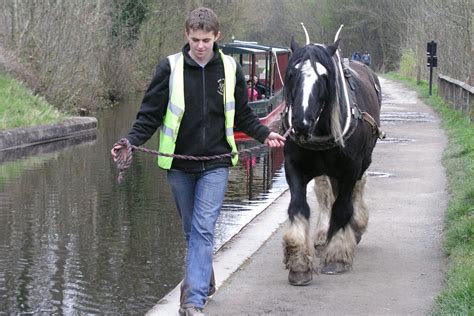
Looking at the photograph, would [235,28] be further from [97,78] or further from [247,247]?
[247,247]

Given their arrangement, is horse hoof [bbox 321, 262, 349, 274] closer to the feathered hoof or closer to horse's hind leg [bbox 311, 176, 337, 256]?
the feathered hoof

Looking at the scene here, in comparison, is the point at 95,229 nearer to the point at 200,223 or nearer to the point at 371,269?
the point at 371,269

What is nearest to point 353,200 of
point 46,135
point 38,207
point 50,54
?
point 38,207

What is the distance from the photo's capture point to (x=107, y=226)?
10578 millimetres

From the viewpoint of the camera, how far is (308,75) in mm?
7004

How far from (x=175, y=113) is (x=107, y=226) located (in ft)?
15.1

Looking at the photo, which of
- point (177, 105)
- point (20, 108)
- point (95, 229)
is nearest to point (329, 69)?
point (177, 105)

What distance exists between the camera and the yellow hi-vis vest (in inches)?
244

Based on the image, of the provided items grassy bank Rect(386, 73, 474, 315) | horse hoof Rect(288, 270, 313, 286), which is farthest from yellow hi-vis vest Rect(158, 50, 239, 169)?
grassy bank Rect(386, 73, 474, 315)

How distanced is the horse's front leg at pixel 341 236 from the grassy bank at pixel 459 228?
81 centimetres

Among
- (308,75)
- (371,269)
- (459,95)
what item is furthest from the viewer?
(459,95)

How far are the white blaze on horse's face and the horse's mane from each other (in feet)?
0.10

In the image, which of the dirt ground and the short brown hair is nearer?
the short brown hair

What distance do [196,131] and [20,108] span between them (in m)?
16.9
